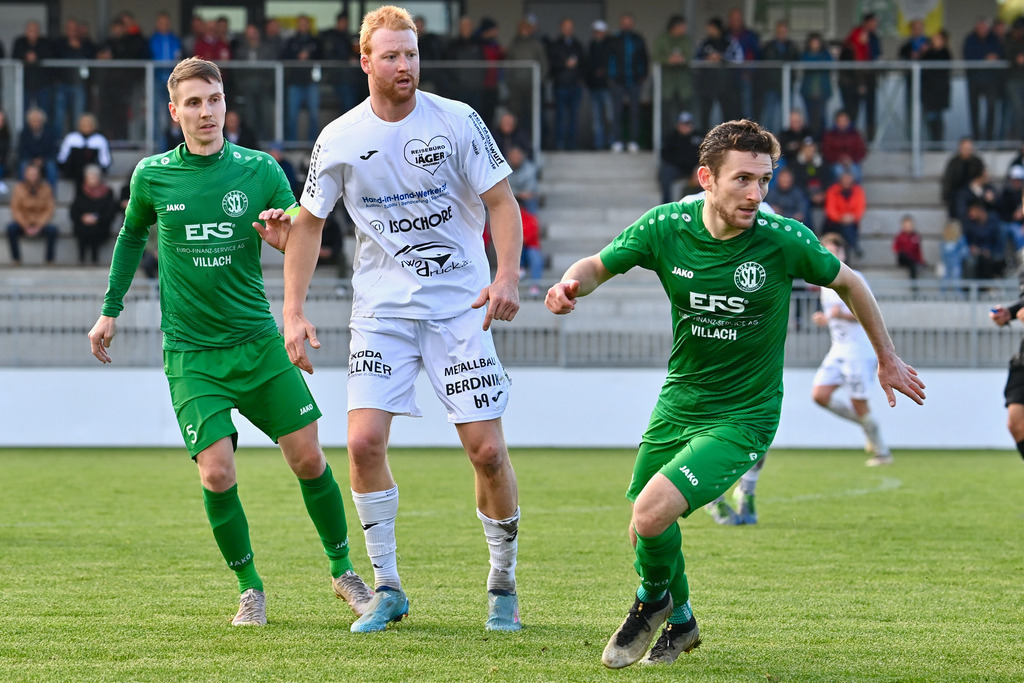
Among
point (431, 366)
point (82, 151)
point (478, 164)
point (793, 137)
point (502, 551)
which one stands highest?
point (793, 137)

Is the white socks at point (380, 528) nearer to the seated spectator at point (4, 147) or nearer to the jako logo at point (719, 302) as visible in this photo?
the jako logo at point (719, 302)

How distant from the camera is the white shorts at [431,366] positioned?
18.0ft

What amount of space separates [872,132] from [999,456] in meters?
7.63

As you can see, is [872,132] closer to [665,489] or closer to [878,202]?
[878,202]

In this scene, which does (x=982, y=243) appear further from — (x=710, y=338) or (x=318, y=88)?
(x=710, y=338)

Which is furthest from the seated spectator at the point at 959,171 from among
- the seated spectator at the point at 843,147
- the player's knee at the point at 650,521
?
the player's knee at the point at 650,521

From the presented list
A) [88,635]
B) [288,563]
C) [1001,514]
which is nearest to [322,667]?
[88,635]

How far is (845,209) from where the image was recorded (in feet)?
64.2

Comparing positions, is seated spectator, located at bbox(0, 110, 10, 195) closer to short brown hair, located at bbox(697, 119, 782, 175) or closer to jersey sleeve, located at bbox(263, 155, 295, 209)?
jersey sleeve, located at bbox(263, 155, 295, 209)

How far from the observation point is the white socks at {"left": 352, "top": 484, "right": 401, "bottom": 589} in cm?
560

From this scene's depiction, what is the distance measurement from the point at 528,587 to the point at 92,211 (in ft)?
Result: 46.1

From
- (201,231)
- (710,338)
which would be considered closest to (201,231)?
(201,231)

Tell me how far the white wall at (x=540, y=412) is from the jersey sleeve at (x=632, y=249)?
10.2 metres

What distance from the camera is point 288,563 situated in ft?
24.2
